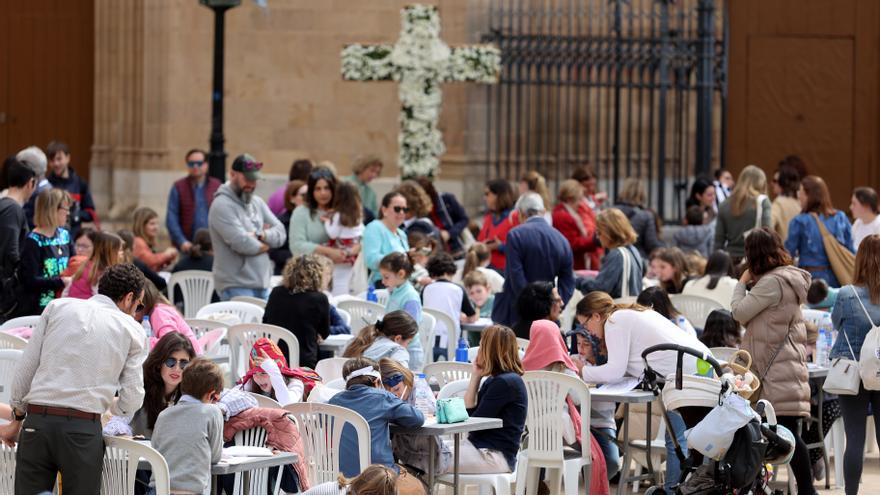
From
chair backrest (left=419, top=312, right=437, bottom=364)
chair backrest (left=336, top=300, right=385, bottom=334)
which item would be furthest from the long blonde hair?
chair backrest (left=419, top=312, right=437, bottom=364)

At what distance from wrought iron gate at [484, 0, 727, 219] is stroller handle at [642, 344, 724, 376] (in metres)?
8.12

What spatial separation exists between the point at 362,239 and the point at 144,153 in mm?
6548

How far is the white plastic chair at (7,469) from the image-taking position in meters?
7.45

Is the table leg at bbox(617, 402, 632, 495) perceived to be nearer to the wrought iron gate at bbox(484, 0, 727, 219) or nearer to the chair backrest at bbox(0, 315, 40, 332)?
the chair backrest at bbox(0, 315, 40, 332)

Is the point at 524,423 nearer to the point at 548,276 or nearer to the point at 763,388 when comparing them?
the point at 763,388

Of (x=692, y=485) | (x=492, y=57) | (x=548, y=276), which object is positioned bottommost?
(x=692, y=485)

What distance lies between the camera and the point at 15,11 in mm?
19656

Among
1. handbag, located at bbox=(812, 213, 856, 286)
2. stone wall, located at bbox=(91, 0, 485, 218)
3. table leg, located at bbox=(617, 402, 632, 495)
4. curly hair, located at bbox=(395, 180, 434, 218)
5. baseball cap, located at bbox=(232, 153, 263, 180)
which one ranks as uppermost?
stone wall, located at bbox=(91, 0, 485, 218)

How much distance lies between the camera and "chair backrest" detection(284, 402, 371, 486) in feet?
26.3

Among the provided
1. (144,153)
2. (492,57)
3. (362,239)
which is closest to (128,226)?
(144,153)

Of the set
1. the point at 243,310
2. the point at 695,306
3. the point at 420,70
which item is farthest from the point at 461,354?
the point at 420,70

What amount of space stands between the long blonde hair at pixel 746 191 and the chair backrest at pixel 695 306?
7.67 ft

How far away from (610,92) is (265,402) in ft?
36.4

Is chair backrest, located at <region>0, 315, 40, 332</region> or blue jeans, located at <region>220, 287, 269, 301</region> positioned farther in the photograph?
blue jeans, located at <region>220, 287, 269, 301</region>
